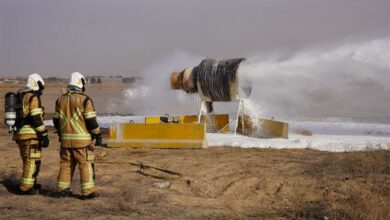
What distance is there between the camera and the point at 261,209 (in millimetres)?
6230

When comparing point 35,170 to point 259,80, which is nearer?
point 35,170

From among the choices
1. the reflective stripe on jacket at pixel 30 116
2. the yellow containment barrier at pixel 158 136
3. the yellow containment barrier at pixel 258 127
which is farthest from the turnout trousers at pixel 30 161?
the yellow containment barrier at pixel 258 127

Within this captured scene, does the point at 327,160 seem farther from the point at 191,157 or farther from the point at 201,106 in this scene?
the point at 201,106

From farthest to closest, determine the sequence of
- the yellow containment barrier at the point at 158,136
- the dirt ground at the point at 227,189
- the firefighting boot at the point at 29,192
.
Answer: the yellow containment barrier at the point at 158,136, the firefighting boot at the point at 29,192, the dirt ground at the point at 227,189

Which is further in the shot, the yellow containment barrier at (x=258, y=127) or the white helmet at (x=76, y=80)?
the yellow containment barrier at (x=258, y=127)

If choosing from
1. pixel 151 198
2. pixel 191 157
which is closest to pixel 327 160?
pixel 191 157

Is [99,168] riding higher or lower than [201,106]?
lower

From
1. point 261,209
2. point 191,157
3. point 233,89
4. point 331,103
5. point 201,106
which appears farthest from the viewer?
point 331,103

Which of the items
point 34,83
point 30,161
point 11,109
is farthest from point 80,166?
point 34,83

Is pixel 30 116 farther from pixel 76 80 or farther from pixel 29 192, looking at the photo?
pixel 29 192

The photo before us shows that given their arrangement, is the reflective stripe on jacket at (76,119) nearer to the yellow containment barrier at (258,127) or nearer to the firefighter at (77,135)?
the firefighter at (77,135)

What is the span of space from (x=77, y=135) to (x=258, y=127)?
8.61 metres

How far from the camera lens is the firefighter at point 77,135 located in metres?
6.37

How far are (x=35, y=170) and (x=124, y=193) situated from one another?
53.9 inches
